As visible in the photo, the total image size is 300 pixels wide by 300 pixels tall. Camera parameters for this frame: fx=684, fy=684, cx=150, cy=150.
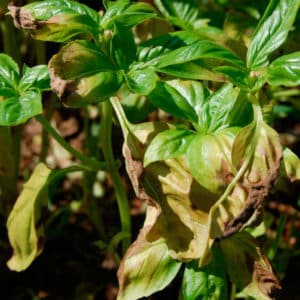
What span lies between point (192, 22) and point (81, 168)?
1.16 ft

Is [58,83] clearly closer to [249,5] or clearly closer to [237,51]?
[237,51]

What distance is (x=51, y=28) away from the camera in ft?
2.91

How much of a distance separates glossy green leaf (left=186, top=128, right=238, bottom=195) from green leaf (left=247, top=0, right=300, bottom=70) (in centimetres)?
11

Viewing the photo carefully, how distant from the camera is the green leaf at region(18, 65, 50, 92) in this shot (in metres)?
0.94

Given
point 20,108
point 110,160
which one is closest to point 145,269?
point 110,160

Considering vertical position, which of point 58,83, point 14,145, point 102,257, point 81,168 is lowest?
point 102,257

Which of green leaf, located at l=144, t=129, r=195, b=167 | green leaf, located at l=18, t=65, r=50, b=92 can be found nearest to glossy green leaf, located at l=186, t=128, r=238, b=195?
green leaf, located at l=144, t=129, r=195, b=167

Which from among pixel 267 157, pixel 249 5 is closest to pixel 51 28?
pixel 267 157

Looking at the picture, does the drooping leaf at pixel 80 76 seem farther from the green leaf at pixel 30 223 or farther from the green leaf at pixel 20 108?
the green leaf at pixel 30 223

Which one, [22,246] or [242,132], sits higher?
[242,132]

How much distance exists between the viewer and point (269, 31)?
910mm

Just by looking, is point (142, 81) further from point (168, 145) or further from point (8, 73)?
point (8, 73)

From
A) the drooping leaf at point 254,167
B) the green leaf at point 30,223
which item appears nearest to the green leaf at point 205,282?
the drooping leaf at point 254,167

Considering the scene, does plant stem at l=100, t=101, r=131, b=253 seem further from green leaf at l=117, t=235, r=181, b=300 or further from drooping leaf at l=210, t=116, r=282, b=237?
drooping leaf at l=210, t=116, r=282, b=237
